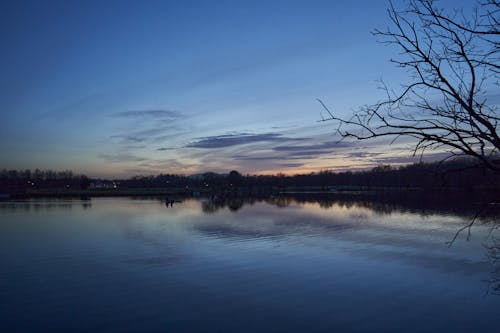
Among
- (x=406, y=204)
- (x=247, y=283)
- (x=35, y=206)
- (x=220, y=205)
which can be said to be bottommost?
(x=406, y=204)

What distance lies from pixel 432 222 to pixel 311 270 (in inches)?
846

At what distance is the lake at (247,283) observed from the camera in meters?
10.6

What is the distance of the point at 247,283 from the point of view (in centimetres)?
1451

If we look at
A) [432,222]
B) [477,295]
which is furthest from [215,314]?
[432,222]

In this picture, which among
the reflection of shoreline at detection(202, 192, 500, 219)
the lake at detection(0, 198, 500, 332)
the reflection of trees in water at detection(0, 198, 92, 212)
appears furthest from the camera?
the reflection of trees in water at detection(0, 198, 92, 212)

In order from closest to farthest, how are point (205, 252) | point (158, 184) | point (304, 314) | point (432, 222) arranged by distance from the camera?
point (304, 314) < point (205, 252) < point (432, 222) < point (158, 184)

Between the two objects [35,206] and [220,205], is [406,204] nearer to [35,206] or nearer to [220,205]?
[220,205]

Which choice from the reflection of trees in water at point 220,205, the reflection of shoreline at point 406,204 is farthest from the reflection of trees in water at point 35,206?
the reflection of shoreline at point 406,204

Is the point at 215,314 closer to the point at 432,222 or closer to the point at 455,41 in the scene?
the point at 455,41

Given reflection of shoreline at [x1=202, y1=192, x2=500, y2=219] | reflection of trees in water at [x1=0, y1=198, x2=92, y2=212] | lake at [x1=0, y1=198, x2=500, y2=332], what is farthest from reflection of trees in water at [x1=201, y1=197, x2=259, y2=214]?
lake at [x1=0, y1=198, x2=500, y2=332]

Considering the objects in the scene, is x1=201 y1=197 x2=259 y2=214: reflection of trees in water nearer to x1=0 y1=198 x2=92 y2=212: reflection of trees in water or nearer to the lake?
x1=0 y1=198 x2=92 y2=212: reflection of trees in water

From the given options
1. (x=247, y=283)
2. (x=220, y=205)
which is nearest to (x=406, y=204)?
(x=220, y=205)

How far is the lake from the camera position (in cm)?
1062

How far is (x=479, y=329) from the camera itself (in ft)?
33.3
